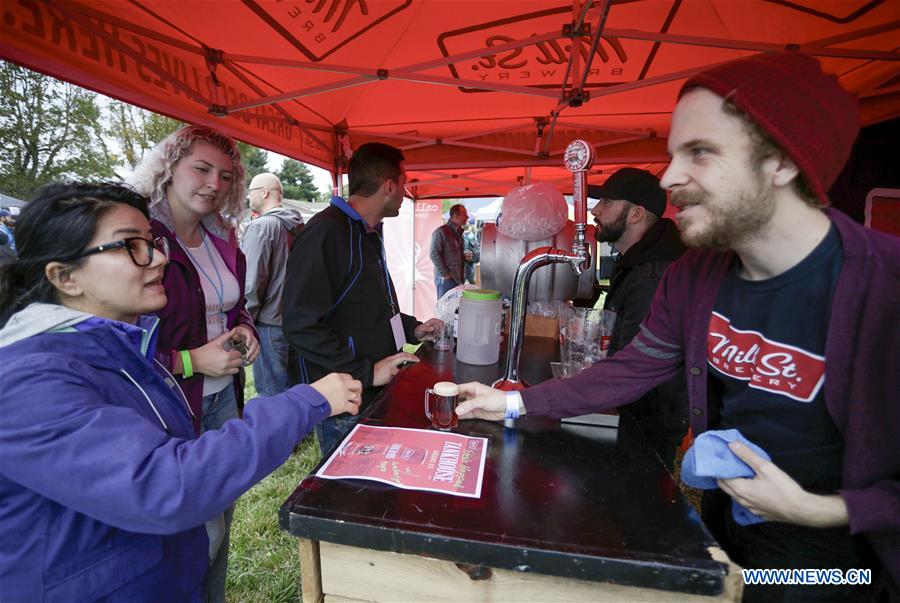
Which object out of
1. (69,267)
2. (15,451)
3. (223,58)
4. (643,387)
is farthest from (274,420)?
Result: (223,58)

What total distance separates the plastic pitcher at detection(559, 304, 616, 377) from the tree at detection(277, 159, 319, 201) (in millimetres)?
31164

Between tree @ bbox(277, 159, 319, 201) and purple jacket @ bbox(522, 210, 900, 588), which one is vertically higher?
tree @ bbox(277, 159, 319, 201)

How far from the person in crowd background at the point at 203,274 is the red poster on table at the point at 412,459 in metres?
0.80

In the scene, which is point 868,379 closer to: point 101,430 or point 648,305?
point 648,305

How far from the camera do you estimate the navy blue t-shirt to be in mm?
1023

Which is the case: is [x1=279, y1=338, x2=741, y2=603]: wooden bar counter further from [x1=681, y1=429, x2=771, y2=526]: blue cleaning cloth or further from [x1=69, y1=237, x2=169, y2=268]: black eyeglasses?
[x1=69, y1=237, x2=169, y2=268]: black eyeglasses

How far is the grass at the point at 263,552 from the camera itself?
239 centimetres

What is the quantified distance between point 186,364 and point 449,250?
21.1 ft

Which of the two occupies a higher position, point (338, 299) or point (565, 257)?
point (565, 257)

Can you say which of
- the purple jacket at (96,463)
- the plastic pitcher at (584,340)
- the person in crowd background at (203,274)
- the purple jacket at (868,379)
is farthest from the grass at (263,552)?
the purple jacket at (868,379)

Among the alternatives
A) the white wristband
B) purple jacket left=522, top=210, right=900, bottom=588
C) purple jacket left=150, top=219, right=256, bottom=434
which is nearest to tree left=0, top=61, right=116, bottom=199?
purple jacket left=150, top=219, right=256, bottom=434

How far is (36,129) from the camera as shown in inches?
195

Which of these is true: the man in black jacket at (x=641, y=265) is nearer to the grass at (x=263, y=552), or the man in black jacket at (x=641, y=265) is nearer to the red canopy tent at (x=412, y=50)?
the red canopy tent at (x=412, y=50)

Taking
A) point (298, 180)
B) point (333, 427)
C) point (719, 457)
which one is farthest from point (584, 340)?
point (298, 180)
